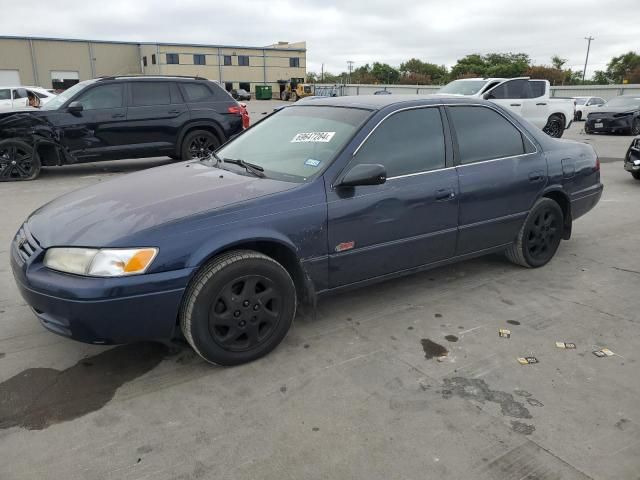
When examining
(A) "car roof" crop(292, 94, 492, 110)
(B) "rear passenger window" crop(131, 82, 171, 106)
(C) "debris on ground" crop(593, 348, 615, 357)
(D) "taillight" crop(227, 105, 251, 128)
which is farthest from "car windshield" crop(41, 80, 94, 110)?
(C) "debris on ground" crop(593, 348, 615, 357)

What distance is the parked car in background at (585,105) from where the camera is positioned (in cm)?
2717

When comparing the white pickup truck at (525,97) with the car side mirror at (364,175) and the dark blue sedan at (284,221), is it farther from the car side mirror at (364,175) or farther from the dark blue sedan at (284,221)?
the car side mirror at (364,175)

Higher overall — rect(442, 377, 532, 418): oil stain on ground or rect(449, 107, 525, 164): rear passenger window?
rect(449, 107, 525, 164): rear passenger window

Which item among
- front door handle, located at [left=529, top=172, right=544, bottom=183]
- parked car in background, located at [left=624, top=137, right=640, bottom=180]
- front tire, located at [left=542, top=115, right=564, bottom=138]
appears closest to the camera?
front door handle, located at [left=529, top=172, right=544, bottom=183]

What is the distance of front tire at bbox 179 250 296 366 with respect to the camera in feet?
9.37

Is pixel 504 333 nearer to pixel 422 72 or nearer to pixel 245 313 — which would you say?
pixel 245 313

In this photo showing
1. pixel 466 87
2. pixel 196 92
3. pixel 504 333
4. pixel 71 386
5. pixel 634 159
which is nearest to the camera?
pixel 71 386

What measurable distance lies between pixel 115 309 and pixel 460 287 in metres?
2.77

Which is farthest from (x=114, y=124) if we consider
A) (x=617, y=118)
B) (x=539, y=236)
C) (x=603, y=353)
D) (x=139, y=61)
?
(x=139, y=61)

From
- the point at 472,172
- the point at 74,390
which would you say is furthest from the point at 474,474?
the point at 472,172

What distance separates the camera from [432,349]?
3.28 meters

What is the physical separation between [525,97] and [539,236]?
39.1ft

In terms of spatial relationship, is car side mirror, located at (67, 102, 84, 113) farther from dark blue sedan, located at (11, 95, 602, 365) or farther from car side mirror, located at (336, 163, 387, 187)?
car side mirror, located at (336, 163, 387, 187)

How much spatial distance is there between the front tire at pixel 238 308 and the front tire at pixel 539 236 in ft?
7.76
